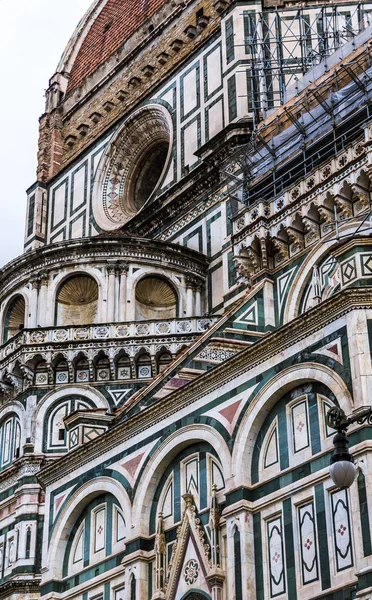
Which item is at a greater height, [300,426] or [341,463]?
[300,426]

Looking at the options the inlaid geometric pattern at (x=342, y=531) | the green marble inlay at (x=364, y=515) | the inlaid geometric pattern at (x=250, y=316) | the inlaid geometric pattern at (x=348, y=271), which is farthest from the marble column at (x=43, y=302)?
the green marble inlay at (x=364, y=515)

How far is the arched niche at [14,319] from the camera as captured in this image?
36625 mm

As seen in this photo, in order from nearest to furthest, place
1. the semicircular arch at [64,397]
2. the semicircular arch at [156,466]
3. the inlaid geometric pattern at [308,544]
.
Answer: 1. the inlaid geometric pattern at [308,544]
2. the semicircular arch at [156,466]
3. the semicircular arch at [64,397]

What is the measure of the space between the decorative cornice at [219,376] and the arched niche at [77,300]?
1030 cm

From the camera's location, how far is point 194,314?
3516cm

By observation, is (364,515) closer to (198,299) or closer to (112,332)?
(112,332)

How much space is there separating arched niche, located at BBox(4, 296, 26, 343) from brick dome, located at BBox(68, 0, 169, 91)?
14318 mm

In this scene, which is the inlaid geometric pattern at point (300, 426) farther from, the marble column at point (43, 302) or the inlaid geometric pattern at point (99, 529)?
the marble column at point (43, 302)

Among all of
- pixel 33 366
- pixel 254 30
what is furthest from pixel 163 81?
pixel 33 366

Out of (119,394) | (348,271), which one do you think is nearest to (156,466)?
(348,271)

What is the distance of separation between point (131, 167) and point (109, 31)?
28.9 ft

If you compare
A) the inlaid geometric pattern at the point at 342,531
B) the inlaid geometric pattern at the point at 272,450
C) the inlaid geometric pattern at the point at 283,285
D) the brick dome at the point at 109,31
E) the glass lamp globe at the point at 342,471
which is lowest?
the glass lamp globe at the point at 342,471

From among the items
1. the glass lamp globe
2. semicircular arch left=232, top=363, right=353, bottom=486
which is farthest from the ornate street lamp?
semicircular arch left=232, top=363, right=353, bottom=486

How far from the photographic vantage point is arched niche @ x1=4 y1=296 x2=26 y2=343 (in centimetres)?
3662
